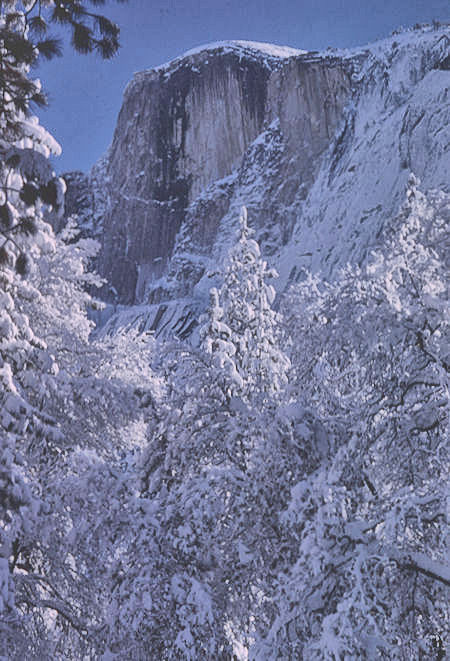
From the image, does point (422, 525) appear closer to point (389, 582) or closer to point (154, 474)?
Result: point (389, 582)

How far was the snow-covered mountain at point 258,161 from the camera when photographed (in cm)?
5256

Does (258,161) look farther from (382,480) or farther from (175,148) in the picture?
(382,480)

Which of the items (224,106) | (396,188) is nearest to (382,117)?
(396,188)

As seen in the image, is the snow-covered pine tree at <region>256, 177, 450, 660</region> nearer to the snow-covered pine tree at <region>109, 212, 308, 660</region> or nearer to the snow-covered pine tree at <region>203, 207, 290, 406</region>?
the snow-covered pine tree at <region>109, 212, 308, 660</region>

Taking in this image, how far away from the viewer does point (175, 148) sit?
89.1m

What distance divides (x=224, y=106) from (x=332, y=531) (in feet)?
292

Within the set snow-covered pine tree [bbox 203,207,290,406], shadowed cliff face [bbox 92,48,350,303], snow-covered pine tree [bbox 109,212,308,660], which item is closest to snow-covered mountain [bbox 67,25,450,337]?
shadowed cliff face [bbox 92,48,350,303]

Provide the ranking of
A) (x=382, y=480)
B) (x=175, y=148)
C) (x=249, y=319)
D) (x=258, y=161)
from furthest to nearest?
(x=175, y=148), (x=258, y=161), (x=249, y=319), (x=382, y=480)

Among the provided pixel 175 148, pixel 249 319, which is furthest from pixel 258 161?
pixel 249 319

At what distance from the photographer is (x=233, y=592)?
663cm

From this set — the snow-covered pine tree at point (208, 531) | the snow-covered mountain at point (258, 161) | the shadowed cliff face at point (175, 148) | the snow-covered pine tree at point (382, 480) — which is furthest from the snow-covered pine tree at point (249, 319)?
the shadowed cliff face at point (175, 148)

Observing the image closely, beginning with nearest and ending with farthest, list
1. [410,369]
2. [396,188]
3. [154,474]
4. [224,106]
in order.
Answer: [410,369] → [154,474] → [396,188] → [224,106]

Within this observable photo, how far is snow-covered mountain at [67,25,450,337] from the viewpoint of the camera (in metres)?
52.6

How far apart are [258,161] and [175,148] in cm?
1831
